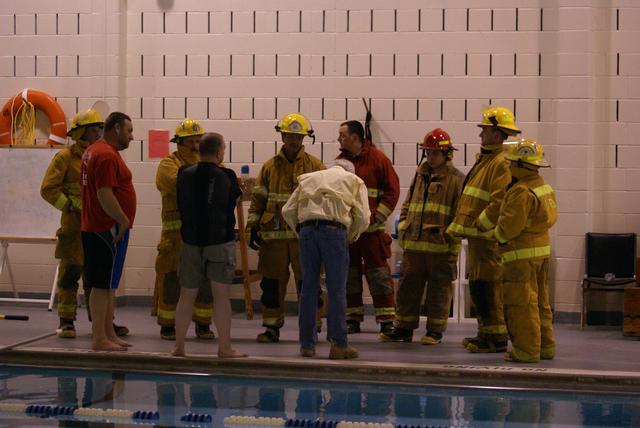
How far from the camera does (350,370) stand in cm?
696

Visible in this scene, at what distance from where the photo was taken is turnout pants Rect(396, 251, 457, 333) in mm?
8094

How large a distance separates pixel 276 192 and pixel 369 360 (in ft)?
5.84

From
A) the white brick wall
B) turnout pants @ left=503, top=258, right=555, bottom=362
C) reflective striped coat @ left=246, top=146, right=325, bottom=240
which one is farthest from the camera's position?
the white brick wall

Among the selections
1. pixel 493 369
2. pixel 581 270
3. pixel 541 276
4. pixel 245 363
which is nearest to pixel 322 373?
pixel 245 363

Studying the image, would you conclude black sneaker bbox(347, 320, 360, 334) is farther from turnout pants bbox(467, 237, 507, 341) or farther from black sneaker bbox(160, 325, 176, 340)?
black sneaker bbox(160, 325, 176, 340)

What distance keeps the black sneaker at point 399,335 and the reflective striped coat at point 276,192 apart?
4.06 feet

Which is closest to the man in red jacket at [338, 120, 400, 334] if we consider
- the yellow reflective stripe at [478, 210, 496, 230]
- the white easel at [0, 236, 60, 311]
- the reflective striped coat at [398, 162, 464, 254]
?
the reflective striped coat at [398, 162, 464, 254]

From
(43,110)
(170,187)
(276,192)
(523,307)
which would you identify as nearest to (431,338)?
(523,307)

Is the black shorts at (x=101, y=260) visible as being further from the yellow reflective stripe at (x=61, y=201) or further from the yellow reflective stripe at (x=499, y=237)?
the yellow reflective stripe at (x=499, y=237)

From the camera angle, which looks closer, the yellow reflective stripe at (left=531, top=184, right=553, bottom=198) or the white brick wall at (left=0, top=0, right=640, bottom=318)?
the yellow reflective stripe at (left=531, top=184, right=553, bottom=198)

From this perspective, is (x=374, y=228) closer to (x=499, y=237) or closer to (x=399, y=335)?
(x=399, y=335)

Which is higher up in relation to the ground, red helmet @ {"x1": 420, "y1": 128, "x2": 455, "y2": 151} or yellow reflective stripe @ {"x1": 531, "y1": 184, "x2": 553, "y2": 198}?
red helmet @ {"x1": 420, "y1": 128, "x2": 455, "y2": 151}

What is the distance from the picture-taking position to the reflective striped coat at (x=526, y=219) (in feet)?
23.3

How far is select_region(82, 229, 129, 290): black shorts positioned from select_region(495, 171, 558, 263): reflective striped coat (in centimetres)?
295
